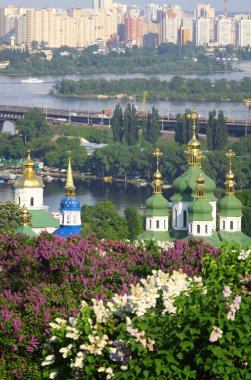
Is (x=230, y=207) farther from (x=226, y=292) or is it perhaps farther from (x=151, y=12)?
(x=151, y=12)

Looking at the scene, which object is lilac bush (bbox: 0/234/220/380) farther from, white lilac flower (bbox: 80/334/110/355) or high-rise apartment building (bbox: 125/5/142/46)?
high-rise apartment building (bbox: 125/5/142/46)

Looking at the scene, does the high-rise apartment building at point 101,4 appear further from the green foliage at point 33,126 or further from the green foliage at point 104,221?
the green foliage at point 104,221

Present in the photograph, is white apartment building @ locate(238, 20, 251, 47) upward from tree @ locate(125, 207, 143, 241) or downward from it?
upward

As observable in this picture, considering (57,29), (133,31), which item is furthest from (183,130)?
(133,31)

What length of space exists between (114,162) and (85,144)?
3.41 metres

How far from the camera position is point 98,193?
2348 centimetres

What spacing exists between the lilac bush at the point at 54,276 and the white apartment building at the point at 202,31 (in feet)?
238

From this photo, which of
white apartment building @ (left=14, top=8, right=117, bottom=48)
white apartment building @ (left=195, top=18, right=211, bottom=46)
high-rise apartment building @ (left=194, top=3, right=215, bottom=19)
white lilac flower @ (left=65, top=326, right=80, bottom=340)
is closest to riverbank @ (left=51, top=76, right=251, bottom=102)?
white apartment building @ (left=14, top=8, right=117, bottom=48)

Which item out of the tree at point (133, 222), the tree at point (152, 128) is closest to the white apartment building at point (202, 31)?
the tree at point (152, 128)

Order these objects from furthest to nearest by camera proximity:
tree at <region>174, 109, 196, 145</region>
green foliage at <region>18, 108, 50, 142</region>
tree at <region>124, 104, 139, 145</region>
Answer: green foliage at <region>18, 108, 50, 142</region>, tree at <region>124, 104, 139, 145</region>, tree at <region>174, 109, 196, 145</region>

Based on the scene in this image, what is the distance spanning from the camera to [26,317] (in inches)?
220

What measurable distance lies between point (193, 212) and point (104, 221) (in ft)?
14.3

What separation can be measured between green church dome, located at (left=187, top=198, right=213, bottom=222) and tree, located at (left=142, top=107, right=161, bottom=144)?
58.4 ft

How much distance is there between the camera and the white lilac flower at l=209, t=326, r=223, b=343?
458 cm
